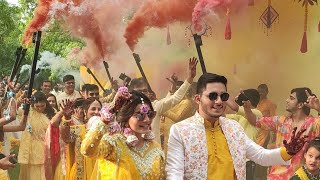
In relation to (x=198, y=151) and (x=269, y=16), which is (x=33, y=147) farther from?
(x=198, y=151)

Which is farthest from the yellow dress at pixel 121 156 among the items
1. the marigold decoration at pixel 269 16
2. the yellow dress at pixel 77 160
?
the marigold decoration at pixel 269 16

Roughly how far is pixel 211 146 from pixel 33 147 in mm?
4510

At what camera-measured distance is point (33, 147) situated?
8.40m

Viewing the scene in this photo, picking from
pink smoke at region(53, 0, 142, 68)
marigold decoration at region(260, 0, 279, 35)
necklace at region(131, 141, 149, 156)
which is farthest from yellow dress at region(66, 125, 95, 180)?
marigold decoration at region(260, 0, 279, 35)

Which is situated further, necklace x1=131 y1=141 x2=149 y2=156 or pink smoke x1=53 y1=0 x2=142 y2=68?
pink smoke x1=53 y1=0 x2=142 y2=68

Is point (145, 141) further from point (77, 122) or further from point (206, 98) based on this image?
point (77, 122)

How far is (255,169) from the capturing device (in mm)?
8562

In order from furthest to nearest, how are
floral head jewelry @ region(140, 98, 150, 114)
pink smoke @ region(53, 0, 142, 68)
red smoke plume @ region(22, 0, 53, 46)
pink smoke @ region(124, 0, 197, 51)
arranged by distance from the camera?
pink smoke @ region(53, 0, 142, 68), pink smoke @ region(124, 0, 197, 51), red smoke plume @ region(22, 0, 53, 46), floral head jewelry @ region(140, 98, 150, 114)

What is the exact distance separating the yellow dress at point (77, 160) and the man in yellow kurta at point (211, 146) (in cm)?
220

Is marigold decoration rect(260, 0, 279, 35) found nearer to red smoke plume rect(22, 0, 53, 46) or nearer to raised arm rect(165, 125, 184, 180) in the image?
red smoke plume rect(22, 0, 53, 46)

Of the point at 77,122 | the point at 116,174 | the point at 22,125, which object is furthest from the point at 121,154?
the point at 22,125

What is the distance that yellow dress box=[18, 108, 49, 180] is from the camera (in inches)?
329

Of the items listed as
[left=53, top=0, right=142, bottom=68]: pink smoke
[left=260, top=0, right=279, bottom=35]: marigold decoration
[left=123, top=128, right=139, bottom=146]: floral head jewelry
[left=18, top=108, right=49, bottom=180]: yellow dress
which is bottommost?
[left=123, top=128, right=139, bottom=146]: floral head jewelry

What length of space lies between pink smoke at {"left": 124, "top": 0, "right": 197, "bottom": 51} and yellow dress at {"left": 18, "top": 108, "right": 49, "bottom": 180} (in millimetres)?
2631
